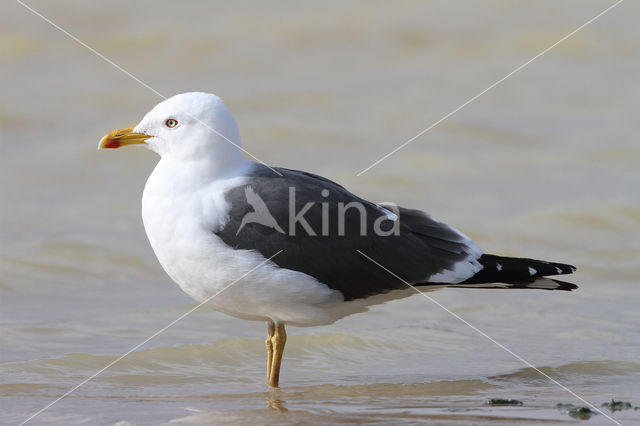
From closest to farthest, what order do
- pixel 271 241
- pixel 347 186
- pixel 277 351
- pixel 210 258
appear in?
pixel 210 258 → pixel 271 241 → pixel 277 351 → pixel 347 186

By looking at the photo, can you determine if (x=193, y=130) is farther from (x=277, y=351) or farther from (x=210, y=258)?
(x=277, y=351)

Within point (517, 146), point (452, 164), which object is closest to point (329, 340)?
point (452, 164)

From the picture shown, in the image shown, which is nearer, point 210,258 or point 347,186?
point 210,258

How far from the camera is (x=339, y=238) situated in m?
4.96

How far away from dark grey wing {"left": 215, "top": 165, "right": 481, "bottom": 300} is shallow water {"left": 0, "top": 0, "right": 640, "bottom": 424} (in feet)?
1.93

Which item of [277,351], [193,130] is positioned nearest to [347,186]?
[277,351]

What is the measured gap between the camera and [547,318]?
6.83m

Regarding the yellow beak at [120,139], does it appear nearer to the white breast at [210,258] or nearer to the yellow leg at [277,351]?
the white breast at [210,258]

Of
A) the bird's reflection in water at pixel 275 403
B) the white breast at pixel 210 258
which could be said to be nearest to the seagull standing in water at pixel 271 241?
the white breast at pixel 210 258

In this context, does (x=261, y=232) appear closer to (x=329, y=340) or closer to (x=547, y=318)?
(x=329, y=340)

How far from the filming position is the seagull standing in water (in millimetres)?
4617

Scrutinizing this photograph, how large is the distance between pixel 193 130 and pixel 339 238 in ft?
2.95

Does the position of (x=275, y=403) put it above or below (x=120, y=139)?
below

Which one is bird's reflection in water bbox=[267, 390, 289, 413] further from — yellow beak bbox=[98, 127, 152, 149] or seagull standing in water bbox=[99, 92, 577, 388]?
yellow beak bbox=[98, 127, 152, 149]
